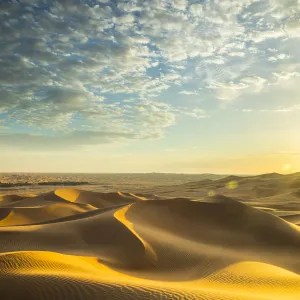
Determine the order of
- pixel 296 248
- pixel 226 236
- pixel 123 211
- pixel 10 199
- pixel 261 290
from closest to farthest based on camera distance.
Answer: pixel 261 290 < pixel 296 248 < pixel 226 236 < pixel 123 211 < pixel 10 199

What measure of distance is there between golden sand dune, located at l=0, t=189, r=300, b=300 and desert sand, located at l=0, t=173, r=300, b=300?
0.01 m

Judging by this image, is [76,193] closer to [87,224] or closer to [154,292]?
[87,224]

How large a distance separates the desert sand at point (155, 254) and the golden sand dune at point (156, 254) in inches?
0.6

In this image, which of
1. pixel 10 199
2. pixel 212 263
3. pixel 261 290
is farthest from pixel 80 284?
pixel 10 199

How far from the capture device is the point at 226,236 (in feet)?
41.3

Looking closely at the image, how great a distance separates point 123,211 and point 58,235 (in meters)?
4.16

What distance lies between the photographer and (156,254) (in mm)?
8875

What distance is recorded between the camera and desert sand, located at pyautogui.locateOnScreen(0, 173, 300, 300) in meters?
4.72

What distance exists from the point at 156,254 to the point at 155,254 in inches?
1.1

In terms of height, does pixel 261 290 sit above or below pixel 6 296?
below

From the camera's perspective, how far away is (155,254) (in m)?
8.87

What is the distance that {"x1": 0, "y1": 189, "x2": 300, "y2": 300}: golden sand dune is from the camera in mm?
4719

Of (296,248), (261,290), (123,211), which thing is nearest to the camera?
(261,290)

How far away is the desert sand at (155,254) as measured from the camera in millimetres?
4719
